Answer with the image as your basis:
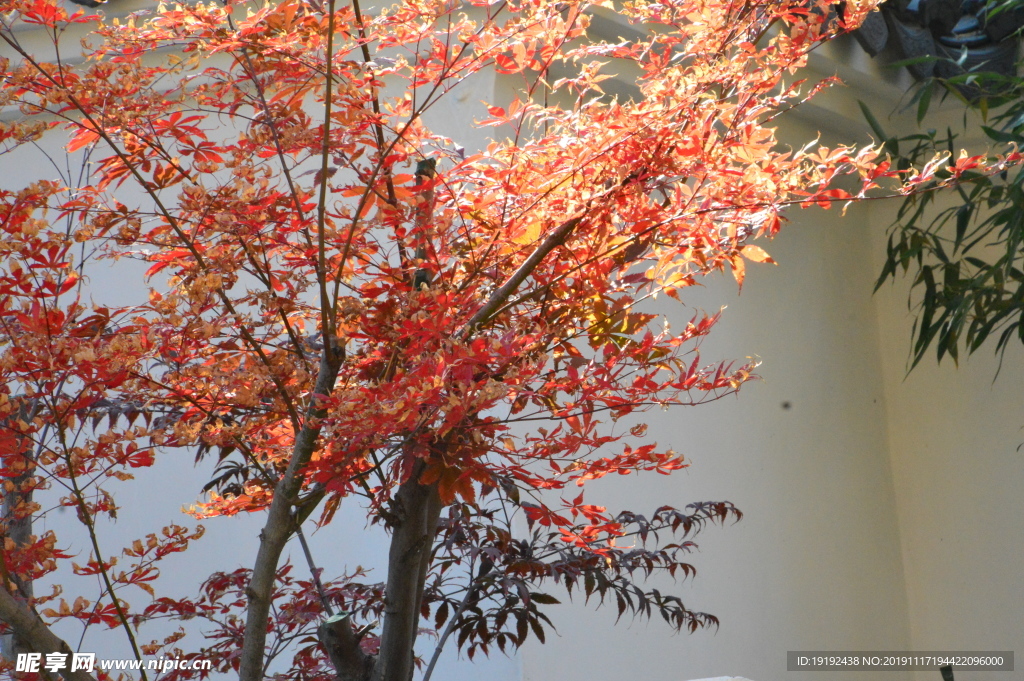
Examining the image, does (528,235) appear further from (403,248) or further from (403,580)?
(403,580)

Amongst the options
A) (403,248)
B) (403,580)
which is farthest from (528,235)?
(403,580)

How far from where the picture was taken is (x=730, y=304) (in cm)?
291

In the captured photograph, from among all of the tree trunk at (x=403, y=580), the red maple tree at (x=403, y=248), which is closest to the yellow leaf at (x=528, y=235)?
the red maple tree at (x=403, y=248)

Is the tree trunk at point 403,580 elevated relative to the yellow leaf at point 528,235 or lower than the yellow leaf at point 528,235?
lower

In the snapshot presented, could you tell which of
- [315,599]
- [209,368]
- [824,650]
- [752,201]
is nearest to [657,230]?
[752,201]

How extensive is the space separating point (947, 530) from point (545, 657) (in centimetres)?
177

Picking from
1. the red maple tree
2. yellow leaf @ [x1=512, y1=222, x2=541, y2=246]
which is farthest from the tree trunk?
yellow leaf @ [x1=512, y1=222, x2=541, y2=246]

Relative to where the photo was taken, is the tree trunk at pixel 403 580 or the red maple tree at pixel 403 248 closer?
the red maple tree at pixel 403 248

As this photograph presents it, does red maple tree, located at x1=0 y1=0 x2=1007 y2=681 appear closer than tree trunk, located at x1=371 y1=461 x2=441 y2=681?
Yes

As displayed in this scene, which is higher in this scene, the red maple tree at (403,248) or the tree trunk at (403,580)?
the red maple tree at (403,248)

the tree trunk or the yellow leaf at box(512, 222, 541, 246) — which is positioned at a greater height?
the yellow leaf at box(512, 222, 541, 246)

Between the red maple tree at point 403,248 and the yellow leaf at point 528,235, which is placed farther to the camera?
the yellow leaf at point 528,235

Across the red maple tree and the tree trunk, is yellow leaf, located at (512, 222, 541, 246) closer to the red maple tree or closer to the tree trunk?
the red maple tree

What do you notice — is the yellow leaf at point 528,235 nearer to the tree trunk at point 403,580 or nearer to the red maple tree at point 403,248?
the red maple tree at point 403,248
